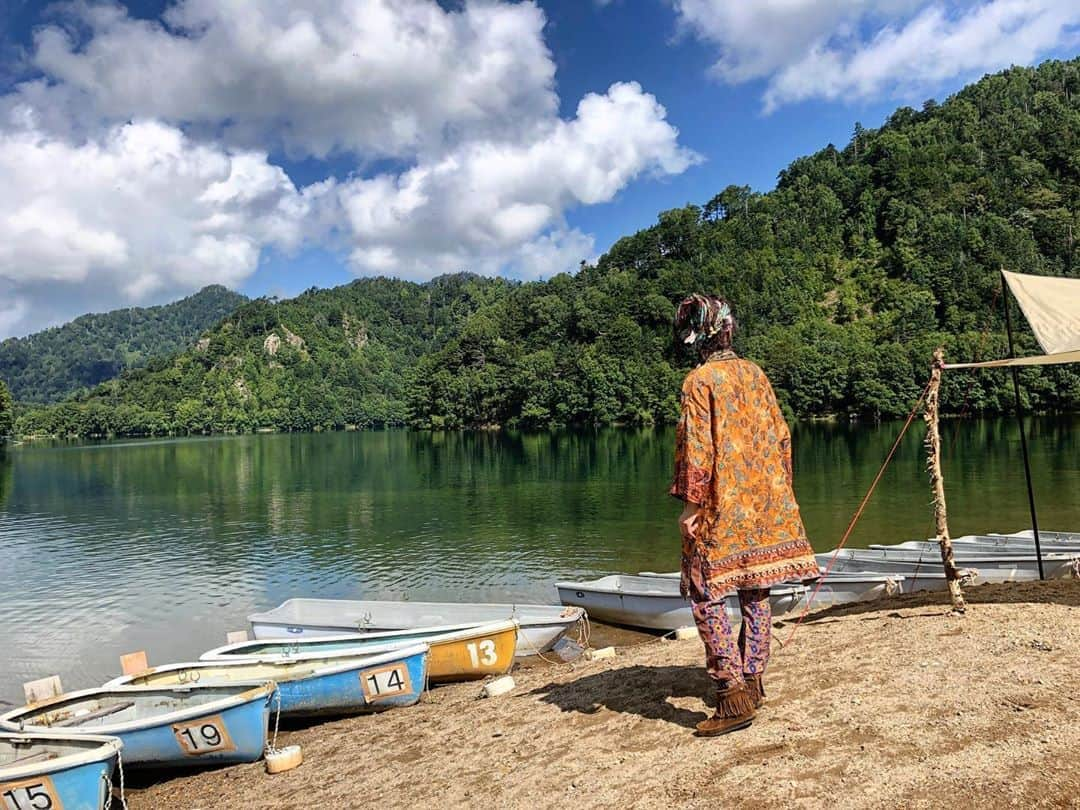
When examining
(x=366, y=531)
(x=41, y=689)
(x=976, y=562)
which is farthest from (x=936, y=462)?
(x=366, y=531)

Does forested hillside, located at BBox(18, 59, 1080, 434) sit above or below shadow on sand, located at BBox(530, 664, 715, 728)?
above

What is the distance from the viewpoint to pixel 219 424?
177 m

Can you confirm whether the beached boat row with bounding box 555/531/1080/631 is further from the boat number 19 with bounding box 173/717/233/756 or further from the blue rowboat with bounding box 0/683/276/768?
the boat number 19 with bounding box 173/717/233/756

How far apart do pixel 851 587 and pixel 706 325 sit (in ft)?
29.5

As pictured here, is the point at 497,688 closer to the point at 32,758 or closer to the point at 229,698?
the point at 229,698

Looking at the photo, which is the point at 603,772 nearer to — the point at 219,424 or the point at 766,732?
the point at 766,732

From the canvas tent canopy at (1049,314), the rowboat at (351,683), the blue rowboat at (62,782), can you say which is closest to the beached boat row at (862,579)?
the canvas tent canopy at (1049,314)

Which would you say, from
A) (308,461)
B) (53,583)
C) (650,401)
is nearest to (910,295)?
(650,401)

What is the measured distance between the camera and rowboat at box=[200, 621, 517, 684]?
1046 centimetres

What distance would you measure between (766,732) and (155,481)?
187ft

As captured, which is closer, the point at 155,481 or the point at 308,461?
the point at 155,481

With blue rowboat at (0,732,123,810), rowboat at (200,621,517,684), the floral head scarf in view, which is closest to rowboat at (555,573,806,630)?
rowboat at (200,621,517,684)

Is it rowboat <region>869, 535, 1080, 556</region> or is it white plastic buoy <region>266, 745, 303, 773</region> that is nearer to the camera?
white plastic buoy <region>266, 745, 303, 773</region>

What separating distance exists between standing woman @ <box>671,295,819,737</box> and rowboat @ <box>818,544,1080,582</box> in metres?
8.88
